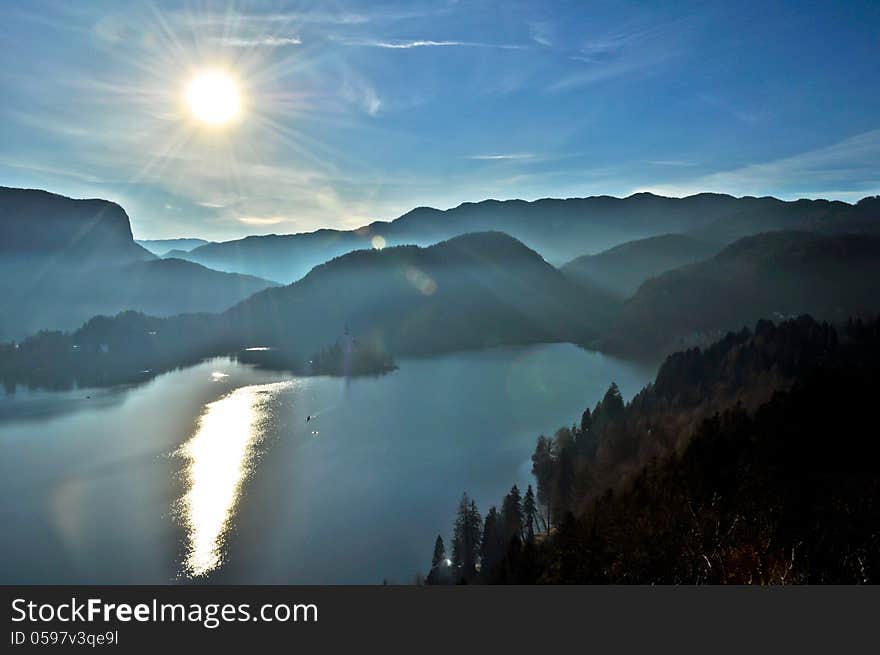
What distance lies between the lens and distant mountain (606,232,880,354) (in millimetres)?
96062

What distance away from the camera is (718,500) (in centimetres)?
1351

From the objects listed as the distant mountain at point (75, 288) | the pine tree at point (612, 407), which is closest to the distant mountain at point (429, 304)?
the distant mountain at point (75, 288)

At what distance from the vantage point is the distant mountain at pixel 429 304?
131m

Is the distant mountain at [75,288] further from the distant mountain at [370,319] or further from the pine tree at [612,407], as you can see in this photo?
the pine tree at [612,407]

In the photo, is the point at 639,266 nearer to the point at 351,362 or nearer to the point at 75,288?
the point at 351,362

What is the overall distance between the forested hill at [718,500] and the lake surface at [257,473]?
5163 millimetres

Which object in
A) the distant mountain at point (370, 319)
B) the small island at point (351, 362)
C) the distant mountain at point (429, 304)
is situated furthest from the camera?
the distant mountain at point (429, 304)

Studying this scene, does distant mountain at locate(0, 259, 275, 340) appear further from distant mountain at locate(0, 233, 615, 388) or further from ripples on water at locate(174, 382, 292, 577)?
ripples on water at locate(174, 382, 292, 577)

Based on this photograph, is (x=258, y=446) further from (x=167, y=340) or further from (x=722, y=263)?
(x=722, y=263)

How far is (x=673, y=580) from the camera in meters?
8.30

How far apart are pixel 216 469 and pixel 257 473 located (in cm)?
346
